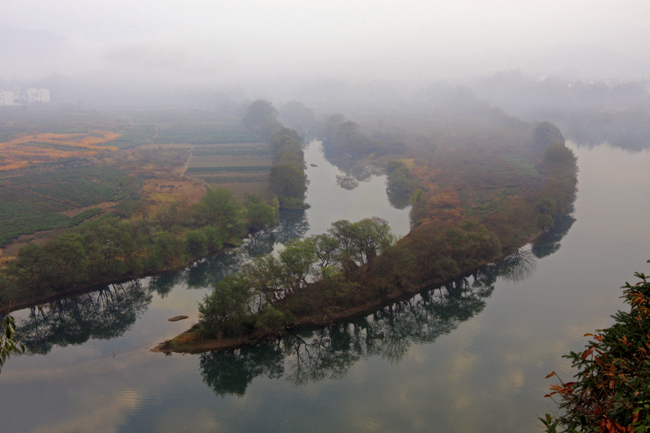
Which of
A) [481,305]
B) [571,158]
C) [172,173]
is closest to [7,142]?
[172,173]

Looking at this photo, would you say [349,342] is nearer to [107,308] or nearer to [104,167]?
[107,308]

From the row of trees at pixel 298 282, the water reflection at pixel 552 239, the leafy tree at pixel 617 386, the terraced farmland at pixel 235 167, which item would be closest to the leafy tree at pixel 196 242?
the row of trees at pixel 298 282

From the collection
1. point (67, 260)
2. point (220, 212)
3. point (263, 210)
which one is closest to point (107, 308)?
point (67, 260)

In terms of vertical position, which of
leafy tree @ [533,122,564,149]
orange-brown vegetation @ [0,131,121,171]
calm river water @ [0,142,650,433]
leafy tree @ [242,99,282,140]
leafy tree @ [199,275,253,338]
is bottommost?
calm river water @ [0,142,650,433]

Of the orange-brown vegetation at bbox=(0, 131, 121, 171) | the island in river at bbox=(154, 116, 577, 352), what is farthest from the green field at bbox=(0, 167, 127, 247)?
the island in river at bbox=(154, 116, 577, 352)

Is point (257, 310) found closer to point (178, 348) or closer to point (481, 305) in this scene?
point (178, 348)

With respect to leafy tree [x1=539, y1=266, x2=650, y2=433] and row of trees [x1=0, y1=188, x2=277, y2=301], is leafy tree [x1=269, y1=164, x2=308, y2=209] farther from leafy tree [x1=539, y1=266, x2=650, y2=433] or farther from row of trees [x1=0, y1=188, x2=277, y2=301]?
leafy tree [x1=539, y1=266, x2=650, y2=433]
